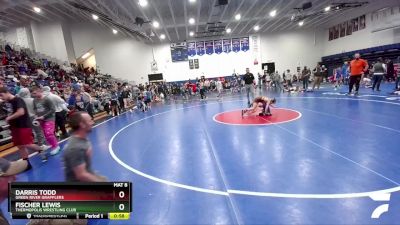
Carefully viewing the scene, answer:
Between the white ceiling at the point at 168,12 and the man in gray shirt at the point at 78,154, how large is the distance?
1422cm

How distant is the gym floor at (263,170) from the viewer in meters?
3.33

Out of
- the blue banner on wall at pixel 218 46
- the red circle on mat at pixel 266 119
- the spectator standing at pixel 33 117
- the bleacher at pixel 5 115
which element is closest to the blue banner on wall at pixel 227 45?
the blue banner on wall at pixel 218 46

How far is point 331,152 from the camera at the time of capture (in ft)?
17.4

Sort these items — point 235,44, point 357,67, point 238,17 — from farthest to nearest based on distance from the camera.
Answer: point 235,44 < point 238,17 < point 357,67

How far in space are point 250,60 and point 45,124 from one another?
26.3 meters

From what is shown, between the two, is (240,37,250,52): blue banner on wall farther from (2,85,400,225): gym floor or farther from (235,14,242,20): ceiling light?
(2,85,400,225): gym floor

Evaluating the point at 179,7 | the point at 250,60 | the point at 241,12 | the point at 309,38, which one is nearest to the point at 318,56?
the point at 309,38

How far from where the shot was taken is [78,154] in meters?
2.69

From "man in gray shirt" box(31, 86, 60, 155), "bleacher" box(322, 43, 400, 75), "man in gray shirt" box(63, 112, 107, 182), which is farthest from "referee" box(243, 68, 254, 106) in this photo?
"bleacher" box(322, 43, 400, 75)

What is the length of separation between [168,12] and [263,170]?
18.1 m

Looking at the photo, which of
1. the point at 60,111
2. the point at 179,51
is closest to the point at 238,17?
the point at 179,51

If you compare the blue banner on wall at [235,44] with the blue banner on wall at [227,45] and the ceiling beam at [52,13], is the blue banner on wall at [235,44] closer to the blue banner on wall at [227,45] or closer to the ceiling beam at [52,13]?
the blue banner on wall at [227,45]

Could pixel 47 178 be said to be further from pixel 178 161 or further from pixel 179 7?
pixel 179 7

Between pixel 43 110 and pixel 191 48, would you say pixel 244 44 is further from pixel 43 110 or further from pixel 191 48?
pixel 43 110
